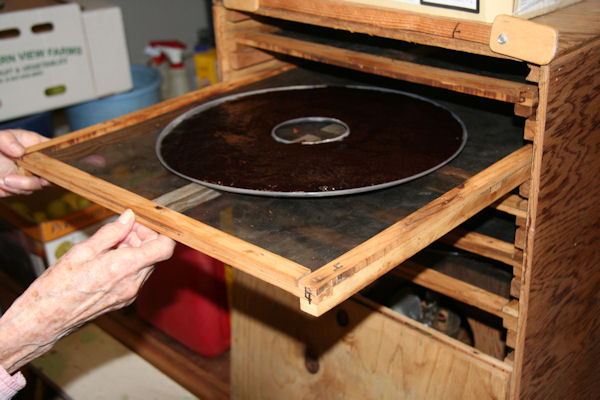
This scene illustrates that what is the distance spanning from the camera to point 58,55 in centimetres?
201

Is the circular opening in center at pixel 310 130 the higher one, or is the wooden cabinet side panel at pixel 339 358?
the circular opening in center at pixel 310 130

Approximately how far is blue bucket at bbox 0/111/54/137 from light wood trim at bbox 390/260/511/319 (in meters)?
1.28

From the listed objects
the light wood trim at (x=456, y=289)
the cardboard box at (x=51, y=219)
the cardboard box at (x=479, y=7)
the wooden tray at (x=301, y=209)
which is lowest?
the cardboard box at (x=51, y=219)

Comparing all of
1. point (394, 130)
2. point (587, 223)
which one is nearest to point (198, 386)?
point (394, 130)

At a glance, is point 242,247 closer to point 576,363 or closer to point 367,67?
point 367,67

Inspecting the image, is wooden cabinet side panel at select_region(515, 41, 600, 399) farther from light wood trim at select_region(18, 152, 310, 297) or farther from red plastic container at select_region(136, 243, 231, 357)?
red plastic container at select_region(136, 243, 231, 357)

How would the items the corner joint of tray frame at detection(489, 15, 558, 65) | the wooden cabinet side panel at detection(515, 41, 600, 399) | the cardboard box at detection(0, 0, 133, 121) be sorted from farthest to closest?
the cardboard box at detection(0, 0, 133, 121) → the wooden cabinet side panel at detection(515, 41, 600, 399) → the corner joint of tray frame at detection(489, 15, 558, 65)

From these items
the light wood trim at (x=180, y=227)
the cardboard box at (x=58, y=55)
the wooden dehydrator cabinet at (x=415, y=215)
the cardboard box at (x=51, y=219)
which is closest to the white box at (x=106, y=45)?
the cardboard box at (x=58, y=55)

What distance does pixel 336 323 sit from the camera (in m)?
1.38

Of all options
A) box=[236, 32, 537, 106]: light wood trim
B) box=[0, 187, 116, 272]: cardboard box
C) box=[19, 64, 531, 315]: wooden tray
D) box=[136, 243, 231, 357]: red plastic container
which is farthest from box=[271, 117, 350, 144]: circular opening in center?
box=[0, 187, 116, 272]: cardboard box

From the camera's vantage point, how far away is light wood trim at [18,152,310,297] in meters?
0.75

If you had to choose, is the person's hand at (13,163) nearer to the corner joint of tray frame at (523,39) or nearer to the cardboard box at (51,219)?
the cardboard box at (51,219)

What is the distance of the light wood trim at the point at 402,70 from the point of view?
965 millimetres

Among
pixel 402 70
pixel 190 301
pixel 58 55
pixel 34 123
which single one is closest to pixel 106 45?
pixel 58 55
